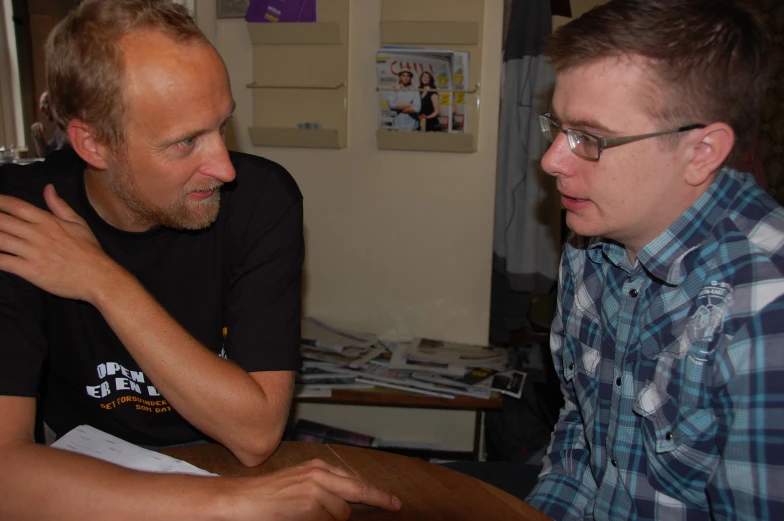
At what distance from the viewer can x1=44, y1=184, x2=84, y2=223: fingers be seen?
119 cm

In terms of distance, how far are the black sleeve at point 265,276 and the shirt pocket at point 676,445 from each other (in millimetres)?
657

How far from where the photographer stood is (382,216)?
2557 mm

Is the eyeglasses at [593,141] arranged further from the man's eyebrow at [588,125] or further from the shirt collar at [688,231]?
the shirt collar at [688,231]

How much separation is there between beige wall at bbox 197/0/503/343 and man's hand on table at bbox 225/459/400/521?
5.15 feet

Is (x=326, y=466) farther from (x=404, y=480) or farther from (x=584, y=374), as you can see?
(x=584, y=374)

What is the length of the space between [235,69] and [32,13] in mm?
734

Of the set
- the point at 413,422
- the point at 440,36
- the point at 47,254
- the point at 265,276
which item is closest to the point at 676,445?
the point at 265,276

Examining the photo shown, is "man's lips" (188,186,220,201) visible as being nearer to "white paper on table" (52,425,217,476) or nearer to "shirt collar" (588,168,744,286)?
"white paper on table" (52,425,217,476)

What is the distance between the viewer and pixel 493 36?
2344 mm

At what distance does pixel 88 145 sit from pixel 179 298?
35cm

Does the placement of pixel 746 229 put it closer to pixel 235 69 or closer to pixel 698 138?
pixel 698 138

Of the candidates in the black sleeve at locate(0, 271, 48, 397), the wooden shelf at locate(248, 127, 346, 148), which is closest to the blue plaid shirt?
the black sleeve at locate(0, 271, 48, 397)

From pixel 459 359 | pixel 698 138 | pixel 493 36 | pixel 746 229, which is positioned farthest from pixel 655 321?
pixel 493 36

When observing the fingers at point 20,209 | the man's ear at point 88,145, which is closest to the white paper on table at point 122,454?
the fingers at point 20,209
